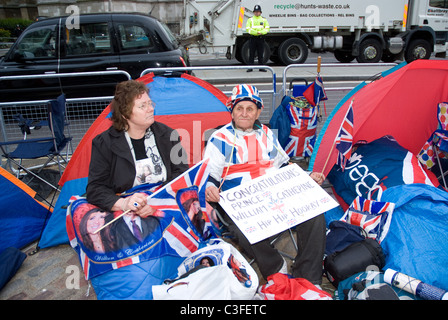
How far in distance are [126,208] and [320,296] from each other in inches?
51.6

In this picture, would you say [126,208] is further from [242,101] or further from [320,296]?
[320,296]

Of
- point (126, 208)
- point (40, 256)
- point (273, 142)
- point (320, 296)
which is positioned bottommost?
point (40, 256)

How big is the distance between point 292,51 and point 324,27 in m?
1.23

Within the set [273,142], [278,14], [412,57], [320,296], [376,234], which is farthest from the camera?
[412,57]

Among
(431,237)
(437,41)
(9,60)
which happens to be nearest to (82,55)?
(9,60)

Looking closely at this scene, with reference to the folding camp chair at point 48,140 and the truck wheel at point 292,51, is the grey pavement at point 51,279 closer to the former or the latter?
the folding camp chair at point 48,140

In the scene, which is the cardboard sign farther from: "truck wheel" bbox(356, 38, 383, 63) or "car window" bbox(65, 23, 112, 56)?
"truck wheel" bbox(356, 38, 383, 63)

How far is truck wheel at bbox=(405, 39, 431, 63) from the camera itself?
1186 centimetres

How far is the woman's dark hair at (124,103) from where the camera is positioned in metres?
2.43

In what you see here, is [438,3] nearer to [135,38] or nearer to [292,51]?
[292,51]

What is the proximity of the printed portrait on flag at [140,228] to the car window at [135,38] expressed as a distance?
4571 mm

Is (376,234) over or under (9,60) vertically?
under

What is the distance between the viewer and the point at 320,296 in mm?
2053

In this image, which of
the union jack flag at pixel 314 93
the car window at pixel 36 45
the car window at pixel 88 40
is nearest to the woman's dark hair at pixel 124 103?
the union jack flag at pixel 314 93
